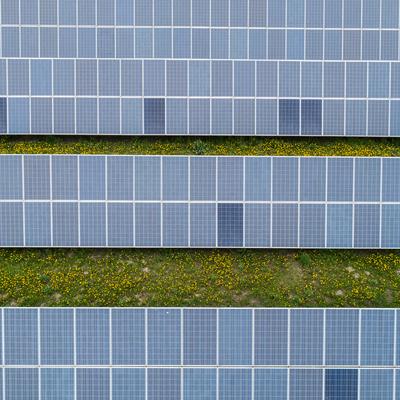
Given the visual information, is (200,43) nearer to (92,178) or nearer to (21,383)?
(92,178)

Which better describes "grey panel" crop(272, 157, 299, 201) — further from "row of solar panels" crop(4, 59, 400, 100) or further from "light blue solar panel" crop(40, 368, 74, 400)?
"light blue solar panel" crop(40, 368, 74, 400)

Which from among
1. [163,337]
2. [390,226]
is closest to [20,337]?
[163,337]

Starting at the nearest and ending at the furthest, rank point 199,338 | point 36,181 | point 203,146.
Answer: point 199,338 < point 36,181 < point 203,146

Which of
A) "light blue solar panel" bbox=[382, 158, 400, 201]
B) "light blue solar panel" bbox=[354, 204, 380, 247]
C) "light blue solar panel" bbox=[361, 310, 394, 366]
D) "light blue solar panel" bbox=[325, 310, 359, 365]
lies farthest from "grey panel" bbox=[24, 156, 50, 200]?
"light blue solar panel" bbox=[382, 158, 400, 201]

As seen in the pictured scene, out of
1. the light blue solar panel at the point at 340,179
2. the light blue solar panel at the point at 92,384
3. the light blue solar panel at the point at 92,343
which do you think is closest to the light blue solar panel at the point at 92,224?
the light blue solar panel at the point at 92,343

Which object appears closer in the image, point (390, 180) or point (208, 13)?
point (390, 180)

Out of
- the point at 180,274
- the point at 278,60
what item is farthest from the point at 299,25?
the point at 180,274
